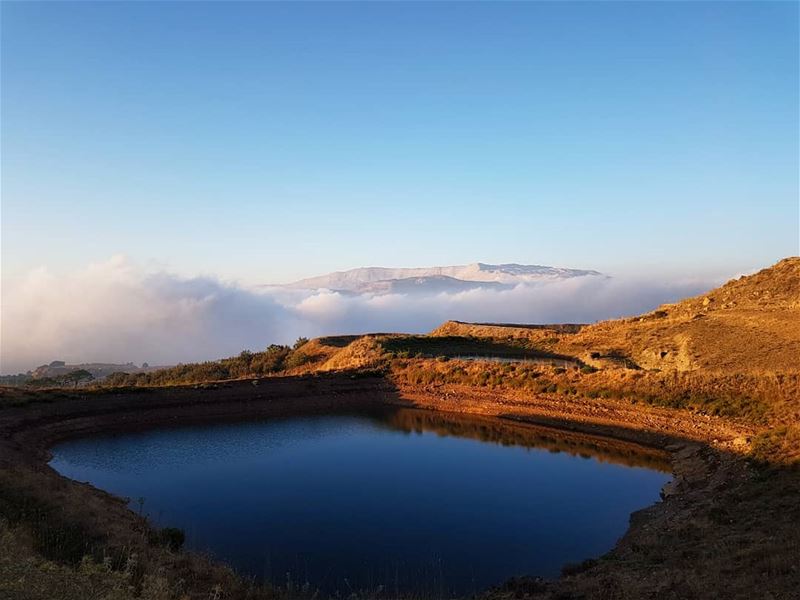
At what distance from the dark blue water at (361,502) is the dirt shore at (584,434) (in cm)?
199

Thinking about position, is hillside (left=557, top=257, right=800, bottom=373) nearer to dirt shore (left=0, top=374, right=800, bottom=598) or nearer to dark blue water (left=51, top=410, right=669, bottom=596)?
dirt shore (left=0, top=374, right=800, bottom=598)

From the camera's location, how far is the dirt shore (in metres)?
12.3

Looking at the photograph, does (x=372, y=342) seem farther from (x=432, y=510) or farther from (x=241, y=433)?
(x=432, y=510)

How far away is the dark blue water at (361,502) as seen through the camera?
56.4 feet

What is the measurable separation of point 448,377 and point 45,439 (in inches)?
1239

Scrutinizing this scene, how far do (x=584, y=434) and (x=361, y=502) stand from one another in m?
19.0

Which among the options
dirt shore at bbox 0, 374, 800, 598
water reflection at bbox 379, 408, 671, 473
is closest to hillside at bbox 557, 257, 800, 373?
dirt shore at bbox 0, 374, 800, 598

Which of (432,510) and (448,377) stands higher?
(448,377)

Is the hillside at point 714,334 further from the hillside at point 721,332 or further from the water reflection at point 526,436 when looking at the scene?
the water reflection at point 526,436

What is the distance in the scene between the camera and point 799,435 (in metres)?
22.5

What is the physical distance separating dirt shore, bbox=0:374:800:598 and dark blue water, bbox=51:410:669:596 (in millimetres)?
1993

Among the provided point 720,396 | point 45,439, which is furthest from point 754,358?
point 45,439

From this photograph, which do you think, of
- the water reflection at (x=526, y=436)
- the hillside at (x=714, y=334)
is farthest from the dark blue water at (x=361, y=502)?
the hillside at (x=714, y=334)

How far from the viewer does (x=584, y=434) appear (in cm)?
3519
